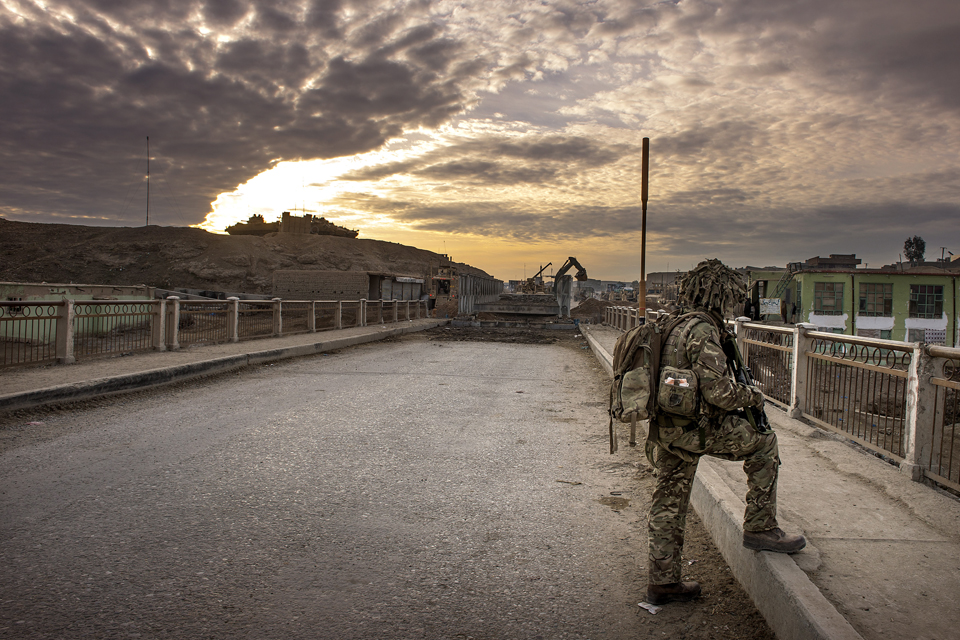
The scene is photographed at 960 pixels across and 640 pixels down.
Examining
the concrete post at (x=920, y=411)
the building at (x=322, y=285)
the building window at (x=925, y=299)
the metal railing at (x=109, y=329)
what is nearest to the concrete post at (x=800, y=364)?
the concrete post at (x=920, y=411)

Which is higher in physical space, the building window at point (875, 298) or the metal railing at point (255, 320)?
the building window at point (875, 298)

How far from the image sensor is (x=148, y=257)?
200ft

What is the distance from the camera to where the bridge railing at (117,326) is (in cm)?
887

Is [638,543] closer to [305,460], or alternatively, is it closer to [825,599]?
[825,599]

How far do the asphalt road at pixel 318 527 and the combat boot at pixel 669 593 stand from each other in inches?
2.6

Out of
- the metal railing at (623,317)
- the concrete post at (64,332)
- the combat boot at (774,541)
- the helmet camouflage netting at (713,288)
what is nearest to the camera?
the combat boot at (774,541)

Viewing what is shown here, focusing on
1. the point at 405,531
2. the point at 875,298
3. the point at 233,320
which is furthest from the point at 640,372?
the point at 875,298

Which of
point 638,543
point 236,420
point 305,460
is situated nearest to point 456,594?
point 638,543

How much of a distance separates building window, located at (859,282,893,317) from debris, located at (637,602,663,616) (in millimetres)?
43371

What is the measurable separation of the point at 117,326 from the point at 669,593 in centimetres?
1095

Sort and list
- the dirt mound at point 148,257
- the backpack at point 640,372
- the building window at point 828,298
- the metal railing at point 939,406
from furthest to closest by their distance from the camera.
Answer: the dirt mound at point 148,257
the building window at point 828,298
the metal railing at point 939,406
the backpack at point 640,372

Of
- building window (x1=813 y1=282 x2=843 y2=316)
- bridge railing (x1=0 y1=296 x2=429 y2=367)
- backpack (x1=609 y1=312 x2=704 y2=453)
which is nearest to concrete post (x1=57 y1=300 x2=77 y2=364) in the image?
bridge railing (x1=0 y1=296 x2=429 y2=367)

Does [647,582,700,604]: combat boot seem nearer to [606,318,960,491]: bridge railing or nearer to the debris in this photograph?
the debris

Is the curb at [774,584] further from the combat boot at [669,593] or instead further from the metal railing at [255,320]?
the metal railing at [255,320]
